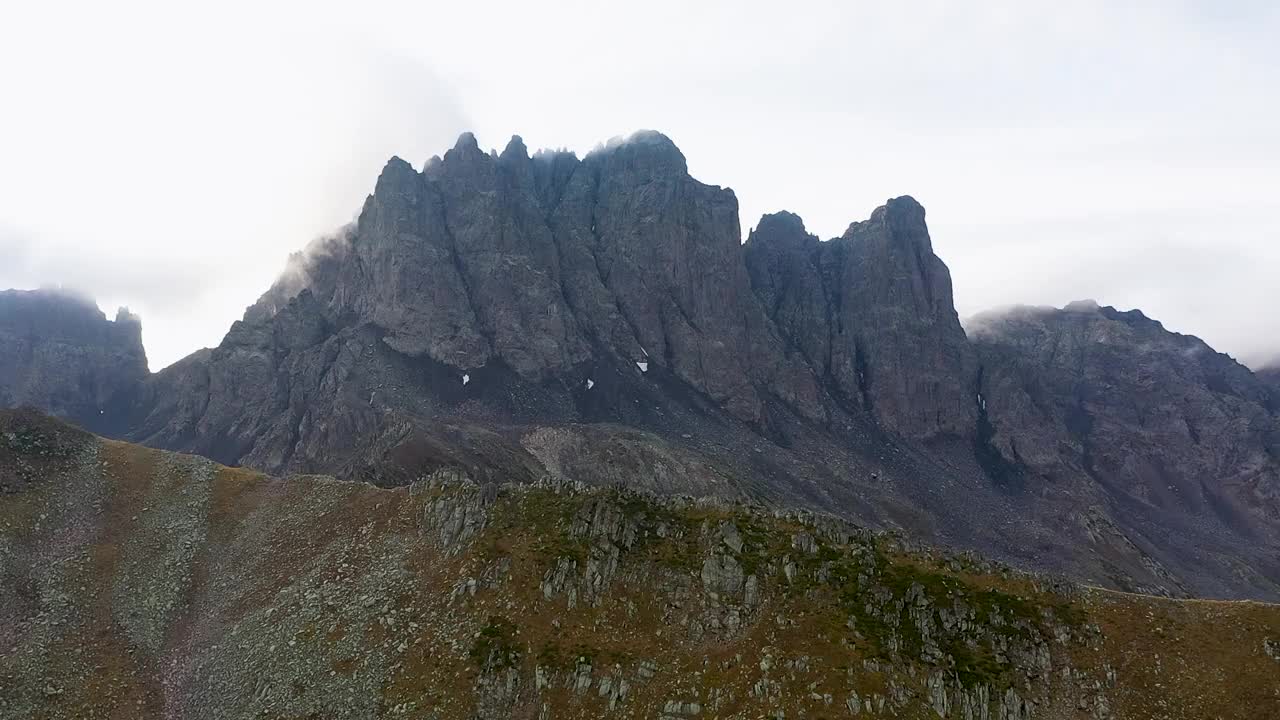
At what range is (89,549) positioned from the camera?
63.9m

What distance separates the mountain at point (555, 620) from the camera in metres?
51.0

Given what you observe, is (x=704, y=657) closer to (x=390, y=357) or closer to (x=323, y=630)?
(x=323, y=630)

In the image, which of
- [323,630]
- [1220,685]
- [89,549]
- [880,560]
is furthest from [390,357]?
[1220,685]

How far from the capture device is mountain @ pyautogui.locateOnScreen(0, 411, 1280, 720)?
167ft

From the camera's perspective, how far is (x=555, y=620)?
56219 millimetres

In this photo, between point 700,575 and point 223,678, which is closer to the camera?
point 223,678

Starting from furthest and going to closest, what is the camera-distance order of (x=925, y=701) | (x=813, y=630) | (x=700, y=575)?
1. (x=700, y=575)
2. (x=813, y=630)
3. (x=925, y=701)

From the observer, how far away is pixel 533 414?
19362 cm

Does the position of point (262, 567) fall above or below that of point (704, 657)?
above

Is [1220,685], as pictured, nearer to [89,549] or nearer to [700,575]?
[700,575]

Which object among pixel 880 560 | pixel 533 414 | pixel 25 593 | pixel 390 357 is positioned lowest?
pixel 25 593

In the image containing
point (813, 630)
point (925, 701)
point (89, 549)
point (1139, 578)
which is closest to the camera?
point (925, 701)

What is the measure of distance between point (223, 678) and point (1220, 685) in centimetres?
7099

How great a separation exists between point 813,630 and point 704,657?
849 centimetres
